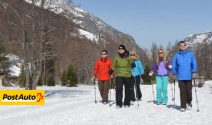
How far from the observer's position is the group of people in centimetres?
1255

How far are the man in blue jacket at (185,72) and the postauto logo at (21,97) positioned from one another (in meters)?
6.67

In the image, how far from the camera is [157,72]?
14.8m

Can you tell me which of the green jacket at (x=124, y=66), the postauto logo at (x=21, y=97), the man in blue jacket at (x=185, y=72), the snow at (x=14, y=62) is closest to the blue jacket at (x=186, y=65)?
the man in blue jacket at (x=185, y=72)

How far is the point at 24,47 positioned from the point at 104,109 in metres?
12.9

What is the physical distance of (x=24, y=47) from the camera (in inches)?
992

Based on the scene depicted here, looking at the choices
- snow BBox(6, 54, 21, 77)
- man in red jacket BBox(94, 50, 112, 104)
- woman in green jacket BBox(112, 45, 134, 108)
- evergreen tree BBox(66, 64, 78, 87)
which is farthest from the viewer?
evergreen tree BBox(66, 64, 78, 87)

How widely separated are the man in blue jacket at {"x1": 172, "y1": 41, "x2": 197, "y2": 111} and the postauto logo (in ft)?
21.9

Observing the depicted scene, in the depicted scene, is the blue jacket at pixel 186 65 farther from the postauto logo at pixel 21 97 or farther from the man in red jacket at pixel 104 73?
the postauto logo at pixel 21 97

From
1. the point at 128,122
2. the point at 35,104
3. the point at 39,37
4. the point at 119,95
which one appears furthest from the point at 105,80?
the point at 39,37

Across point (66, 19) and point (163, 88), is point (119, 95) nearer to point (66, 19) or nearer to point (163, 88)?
point (163, 88)

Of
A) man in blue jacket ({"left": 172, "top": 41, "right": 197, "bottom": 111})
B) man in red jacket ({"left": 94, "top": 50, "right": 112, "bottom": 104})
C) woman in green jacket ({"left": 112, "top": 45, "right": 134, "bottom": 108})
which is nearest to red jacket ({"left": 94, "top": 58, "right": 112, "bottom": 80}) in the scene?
man in red jacket ({"left": 94, "top": 50, "right": 112, "bottom": 104})

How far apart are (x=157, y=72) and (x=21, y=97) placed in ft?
20.2

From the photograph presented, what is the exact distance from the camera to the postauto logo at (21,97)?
17281mm

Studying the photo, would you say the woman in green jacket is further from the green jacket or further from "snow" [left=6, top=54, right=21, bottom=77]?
"snow" [left=6, top=54, right=21, bottom=77]
